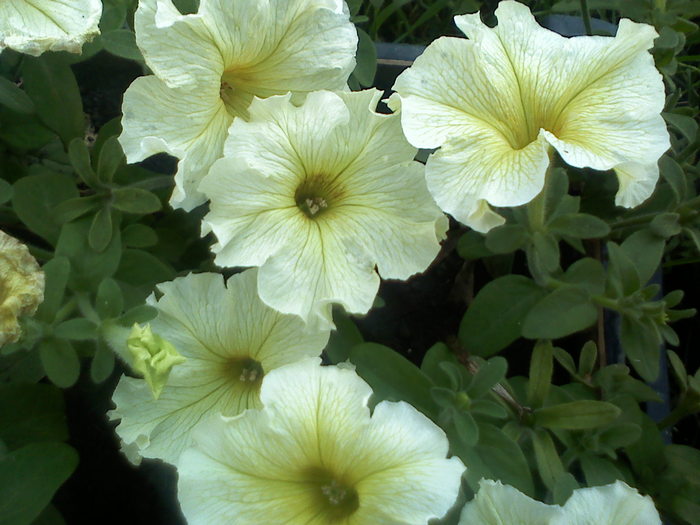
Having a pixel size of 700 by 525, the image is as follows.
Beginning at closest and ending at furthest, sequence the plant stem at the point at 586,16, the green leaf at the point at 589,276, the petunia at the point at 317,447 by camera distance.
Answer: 1. the petunia at the point at 317,447
2. the green leaf at the point at 589,276
3. the plant stem at the point at 586,16

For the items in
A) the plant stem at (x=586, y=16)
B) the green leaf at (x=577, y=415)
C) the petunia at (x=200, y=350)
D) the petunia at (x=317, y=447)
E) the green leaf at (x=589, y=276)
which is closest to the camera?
the petunia at (x=317, y=447)

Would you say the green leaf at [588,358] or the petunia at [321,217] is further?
the green leaf at [588,358]

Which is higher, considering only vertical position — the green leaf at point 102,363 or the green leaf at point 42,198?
the green leaf at point 42,198

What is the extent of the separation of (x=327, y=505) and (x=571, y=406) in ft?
1.12

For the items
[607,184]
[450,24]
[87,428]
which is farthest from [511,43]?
[87,428]

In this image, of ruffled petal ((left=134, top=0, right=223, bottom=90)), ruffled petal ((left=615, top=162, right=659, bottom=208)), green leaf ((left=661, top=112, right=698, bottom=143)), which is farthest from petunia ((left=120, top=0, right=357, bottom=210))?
green leaf ((left=661, top=112, right=698, bottom=143))

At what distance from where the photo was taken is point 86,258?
93cm

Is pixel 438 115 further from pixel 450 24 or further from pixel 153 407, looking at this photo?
pixel 450 24

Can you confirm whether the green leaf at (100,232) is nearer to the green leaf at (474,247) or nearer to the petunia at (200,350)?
the petunia at (200,350)

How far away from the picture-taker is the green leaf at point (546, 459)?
35.9 inches

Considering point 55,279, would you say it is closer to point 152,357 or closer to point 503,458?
point 152,357

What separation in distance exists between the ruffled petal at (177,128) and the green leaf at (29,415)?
16.5 inches

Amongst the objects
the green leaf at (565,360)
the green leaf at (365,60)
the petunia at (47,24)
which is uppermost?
the petunia at (47,24)

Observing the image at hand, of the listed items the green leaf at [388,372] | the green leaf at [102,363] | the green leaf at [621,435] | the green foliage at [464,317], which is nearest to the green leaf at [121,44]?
the green foliage at [464,317]
